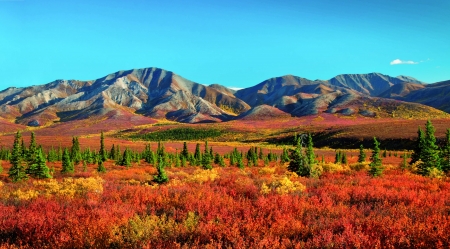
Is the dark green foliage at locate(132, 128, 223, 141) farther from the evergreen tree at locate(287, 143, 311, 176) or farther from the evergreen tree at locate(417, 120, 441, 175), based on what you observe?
the evergreen tree at locate(417, 120, 441, 175)

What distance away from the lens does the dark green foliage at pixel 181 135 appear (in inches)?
6102

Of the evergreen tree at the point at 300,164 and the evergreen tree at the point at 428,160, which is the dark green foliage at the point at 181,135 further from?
the evergreen tree at the point at 428,160

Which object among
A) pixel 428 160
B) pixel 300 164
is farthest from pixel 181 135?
pixel 428 160

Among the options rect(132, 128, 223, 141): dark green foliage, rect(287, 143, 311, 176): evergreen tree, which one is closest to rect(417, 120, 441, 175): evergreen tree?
rect(287, 143, 311, 176): evergreen tree

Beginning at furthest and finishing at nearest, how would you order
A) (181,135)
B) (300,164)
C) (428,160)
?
(181,135) → (300,164) → (428,160)

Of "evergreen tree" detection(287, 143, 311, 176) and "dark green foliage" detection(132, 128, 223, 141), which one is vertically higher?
"evergreen tree" detection(287, 143, 311, 176)

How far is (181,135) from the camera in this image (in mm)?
161875

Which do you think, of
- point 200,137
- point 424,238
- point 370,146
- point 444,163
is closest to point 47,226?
point 424,238

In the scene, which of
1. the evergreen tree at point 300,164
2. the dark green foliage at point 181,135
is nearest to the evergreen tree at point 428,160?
the evergreen tree at point 300,164

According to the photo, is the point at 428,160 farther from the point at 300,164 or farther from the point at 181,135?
the point at 181,135

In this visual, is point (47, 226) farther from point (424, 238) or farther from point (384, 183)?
point (384, 183)

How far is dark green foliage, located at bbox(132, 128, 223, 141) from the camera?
155000 millimetres

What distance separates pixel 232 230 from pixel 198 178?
9954 millimetres

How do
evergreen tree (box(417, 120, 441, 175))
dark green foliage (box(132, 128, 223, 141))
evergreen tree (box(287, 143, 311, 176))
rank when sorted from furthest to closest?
dark green foliage (box(132, 128, 223, 141)) → evergreen tree (box(287, 143, 311, 176)) → evergreen tree (box(417, 120, 441, 175))
